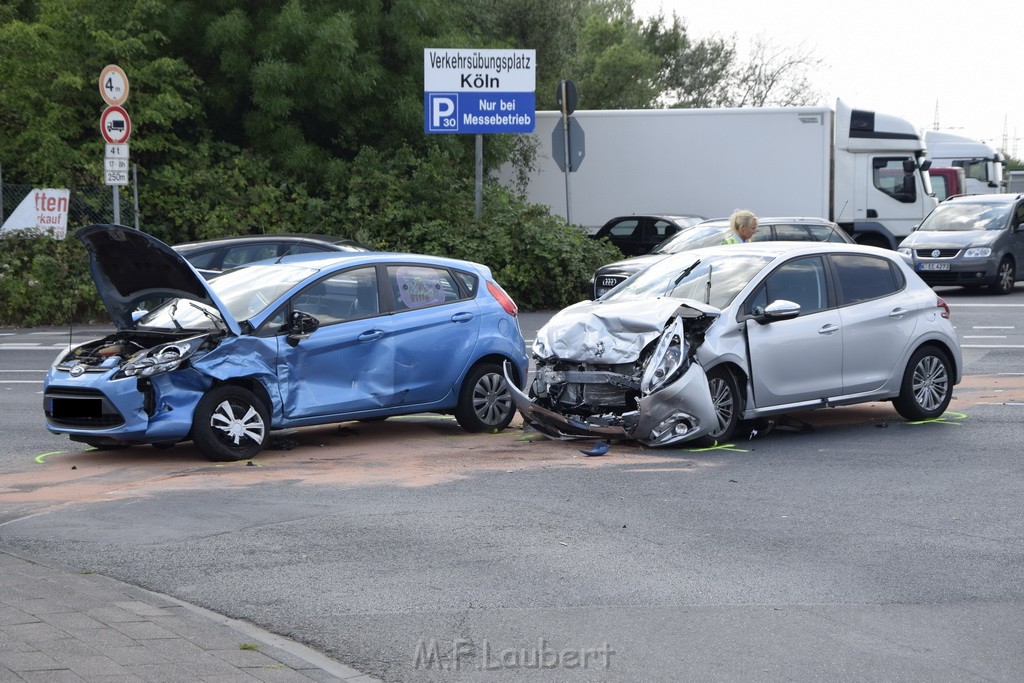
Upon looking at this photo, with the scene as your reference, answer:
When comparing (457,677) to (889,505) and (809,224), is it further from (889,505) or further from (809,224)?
(809,224)

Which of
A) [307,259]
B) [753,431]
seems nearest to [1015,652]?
[753,431]

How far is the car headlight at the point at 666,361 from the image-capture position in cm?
1006

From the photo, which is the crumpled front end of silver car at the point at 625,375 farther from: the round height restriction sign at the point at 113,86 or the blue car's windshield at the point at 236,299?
the round height restriction sign at the point at 113,86

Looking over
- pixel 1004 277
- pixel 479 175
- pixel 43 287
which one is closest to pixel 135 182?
pixel 43 287

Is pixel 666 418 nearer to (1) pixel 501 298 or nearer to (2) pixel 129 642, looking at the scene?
(1) pixel 501 298

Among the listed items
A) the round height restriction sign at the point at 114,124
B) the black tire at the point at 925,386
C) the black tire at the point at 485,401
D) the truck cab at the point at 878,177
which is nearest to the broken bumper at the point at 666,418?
the black tire at the point at 485,401

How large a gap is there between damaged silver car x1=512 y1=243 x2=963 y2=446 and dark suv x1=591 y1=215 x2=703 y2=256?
14.1 metres

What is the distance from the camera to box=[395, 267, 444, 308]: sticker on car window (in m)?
11.0

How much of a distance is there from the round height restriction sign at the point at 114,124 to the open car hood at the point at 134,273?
8.85 meters

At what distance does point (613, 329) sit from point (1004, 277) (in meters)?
18.0

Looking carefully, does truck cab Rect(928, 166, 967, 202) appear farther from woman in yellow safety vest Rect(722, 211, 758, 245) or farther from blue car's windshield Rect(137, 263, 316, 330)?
blue car's windshield Rect(137, 263, 316, 330)

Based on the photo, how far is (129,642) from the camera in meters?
5.31

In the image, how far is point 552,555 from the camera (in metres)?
7.06

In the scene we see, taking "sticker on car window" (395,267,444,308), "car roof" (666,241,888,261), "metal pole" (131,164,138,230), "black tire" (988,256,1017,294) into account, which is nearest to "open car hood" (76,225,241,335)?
"sticker on car window" (395,267,444,308)
